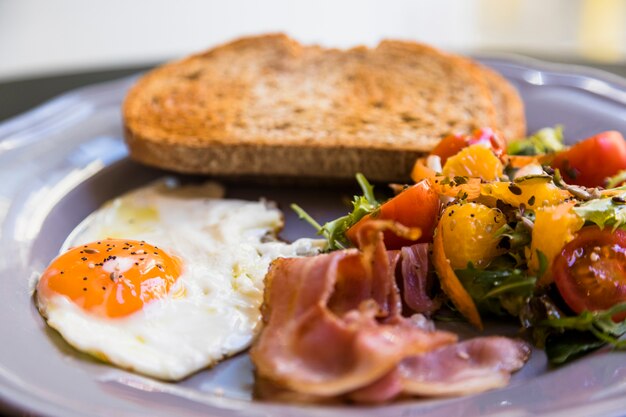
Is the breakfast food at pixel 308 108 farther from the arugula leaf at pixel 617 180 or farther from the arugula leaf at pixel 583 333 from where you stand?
the arugula leaf at pixel 583 333

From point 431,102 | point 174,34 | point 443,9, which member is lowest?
point 174,34

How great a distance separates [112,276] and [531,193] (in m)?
1.71

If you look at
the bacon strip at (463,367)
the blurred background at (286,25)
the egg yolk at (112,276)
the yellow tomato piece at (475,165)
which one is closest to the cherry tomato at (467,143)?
the yellow tomato piece at (475,165)

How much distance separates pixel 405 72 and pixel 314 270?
7.47ft

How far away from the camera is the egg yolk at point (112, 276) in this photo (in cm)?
281

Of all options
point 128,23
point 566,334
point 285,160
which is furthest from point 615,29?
point 566,334

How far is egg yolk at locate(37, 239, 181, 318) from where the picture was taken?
2.81 meters

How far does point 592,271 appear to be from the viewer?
8.46ft

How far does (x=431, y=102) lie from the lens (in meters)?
4.24

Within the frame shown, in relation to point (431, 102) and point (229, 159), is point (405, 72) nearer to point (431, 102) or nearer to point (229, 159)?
point (431, 102)

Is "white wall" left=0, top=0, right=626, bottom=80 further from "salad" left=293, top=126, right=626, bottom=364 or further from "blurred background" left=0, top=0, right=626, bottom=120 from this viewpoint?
"salad" left=293, top=126, right=626, bottom=364

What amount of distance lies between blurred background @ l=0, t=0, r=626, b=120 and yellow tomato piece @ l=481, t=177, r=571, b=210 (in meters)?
6.62

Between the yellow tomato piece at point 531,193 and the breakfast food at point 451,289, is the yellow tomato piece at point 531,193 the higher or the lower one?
the higher one

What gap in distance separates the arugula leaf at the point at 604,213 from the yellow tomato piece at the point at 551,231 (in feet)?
0.11
